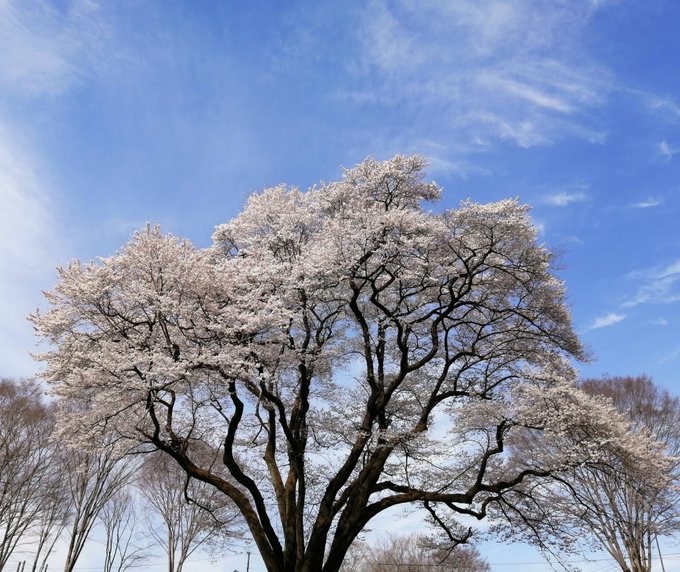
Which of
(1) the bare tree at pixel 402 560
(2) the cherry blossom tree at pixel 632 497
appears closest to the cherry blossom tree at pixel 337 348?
(2) the cherry blossom tree at pixel 632 497

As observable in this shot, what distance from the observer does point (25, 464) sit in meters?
18.8

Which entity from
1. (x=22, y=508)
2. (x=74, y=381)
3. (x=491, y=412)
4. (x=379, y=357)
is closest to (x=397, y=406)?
(x=379, y=357)

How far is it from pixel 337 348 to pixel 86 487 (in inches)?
466

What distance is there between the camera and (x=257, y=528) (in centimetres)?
1277

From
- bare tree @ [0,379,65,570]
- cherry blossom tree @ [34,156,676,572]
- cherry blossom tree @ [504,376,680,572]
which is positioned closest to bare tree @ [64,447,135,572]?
bare tree @ [0,379,65,570]

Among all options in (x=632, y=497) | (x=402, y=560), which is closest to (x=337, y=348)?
(x=632, y=497)

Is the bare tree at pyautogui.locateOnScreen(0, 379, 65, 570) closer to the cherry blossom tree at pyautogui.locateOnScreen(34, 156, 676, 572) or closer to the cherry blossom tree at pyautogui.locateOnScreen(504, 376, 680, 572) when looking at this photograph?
the cherry blossom tree at pyautogui.locateOnScreen(34, 156, 676, 572)

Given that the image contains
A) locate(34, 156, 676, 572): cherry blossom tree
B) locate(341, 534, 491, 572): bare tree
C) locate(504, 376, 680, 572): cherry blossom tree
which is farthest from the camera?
locate(341, 534, 491, 572): bare tree

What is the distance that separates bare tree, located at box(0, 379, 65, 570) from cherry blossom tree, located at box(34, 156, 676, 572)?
675 centimetres

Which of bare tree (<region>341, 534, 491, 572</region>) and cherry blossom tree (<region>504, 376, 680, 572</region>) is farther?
bare tree (<region>341, 534, 491, 572</region>)

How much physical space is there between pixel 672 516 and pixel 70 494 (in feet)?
68.1

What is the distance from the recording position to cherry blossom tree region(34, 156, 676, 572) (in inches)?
482

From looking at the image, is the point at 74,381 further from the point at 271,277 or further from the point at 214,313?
the point at 271,277

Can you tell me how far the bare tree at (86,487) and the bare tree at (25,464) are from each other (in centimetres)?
58
